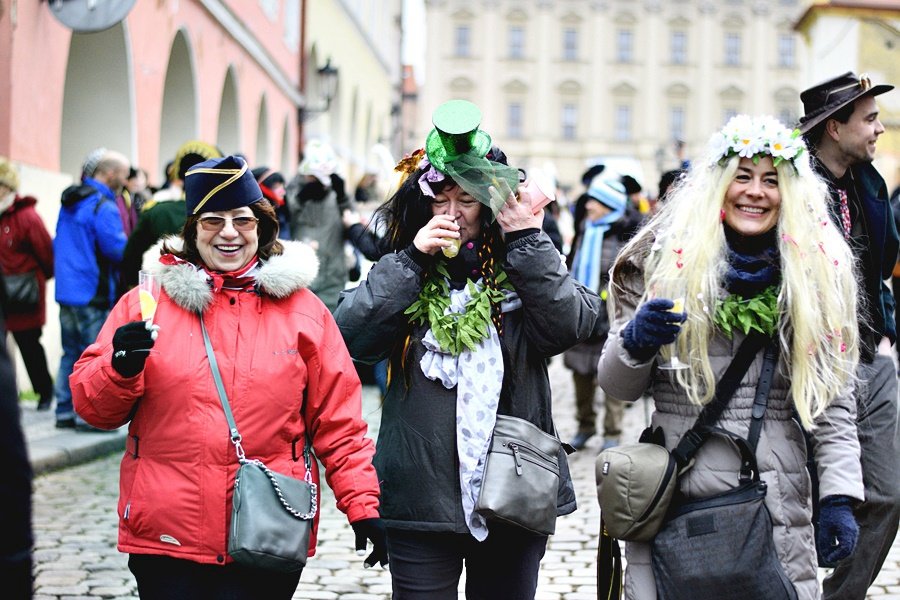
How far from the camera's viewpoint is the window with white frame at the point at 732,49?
76875mm

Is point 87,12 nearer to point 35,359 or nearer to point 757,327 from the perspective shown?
point 35,359

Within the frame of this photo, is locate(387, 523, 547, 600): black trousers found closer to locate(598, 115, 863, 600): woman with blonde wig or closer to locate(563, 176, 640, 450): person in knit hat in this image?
locate(598, 115, 863, 600): woman with blonde wig

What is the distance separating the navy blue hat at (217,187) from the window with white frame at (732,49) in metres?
76.6

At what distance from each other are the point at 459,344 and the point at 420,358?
5.3 inches

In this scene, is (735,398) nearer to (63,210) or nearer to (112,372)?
(112,372)

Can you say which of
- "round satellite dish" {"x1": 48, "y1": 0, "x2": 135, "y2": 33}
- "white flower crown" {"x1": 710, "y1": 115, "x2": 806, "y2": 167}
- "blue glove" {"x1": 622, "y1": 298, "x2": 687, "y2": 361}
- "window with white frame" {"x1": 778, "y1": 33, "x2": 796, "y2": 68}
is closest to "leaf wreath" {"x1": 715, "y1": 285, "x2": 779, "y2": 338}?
"blue glove" {"x1": 622, "y1": 298, "x2": 687, "y2": 361}

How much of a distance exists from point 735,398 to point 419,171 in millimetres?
1117

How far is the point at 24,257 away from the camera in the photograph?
385 inches

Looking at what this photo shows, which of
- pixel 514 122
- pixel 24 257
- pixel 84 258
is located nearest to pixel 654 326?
pixel 84 258

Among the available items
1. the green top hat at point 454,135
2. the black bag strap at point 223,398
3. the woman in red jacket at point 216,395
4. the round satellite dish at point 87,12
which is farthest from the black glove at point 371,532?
the round satellite dish at point 87,12

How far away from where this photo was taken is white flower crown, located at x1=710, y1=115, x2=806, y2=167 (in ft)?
11.4

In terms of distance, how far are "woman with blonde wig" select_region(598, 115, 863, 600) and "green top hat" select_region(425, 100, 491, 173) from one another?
534 mm

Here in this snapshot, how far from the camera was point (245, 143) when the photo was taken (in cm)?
2114

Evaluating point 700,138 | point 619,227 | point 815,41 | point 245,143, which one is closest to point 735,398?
point 619,227
